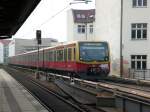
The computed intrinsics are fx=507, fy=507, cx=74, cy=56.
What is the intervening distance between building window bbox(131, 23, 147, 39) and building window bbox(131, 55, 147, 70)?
7.03 ft

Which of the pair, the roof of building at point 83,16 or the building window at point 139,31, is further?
the roof of building at point 83,16

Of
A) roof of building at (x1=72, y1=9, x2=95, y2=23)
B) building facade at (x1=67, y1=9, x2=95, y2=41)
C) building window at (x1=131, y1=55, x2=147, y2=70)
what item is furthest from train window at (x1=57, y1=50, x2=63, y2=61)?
roof of building at (x1=72, y1=9, x2=95, y2=23)

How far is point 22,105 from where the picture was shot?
67.2 feet

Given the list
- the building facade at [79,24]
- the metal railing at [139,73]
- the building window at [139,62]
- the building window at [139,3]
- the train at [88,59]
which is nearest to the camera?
the train at [88,59]

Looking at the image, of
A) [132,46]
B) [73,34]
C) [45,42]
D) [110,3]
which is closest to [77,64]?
[132,46]

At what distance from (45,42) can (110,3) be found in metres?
96.1

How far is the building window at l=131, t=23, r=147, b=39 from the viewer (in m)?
53.8

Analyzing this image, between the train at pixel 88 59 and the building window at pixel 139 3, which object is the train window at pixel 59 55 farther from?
the building window at pixel 139 3

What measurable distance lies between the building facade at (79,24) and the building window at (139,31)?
159 feet

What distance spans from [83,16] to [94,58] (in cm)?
7539

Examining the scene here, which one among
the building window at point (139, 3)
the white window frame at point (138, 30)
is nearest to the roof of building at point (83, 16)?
the building window at point (139, 3)

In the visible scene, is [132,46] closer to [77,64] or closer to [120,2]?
[120,2]

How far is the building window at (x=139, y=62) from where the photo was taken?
53.2 m

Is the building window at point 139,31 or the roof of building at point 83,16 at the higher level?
the roof of building at point 83,16
